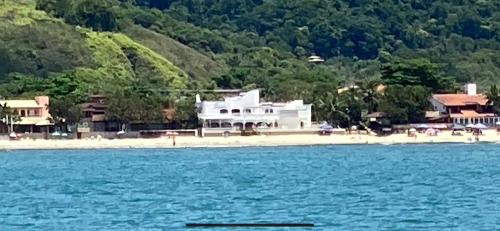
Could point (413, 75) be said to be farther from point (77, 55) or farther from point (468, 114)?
point (77, 55)

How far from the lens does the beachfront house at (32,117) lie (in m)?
109

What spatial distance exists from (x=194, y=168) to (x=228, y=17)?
405 ft

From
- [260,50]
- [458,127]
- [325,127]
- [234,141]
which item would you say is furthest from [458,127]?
[260,50]

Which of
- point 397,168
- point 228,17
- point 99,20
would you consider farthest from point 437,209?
point 228,17

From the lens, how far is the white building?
353 ft

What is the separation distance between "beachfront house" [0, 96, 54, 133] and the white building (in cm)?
1025

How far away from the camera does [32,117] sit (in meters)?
109

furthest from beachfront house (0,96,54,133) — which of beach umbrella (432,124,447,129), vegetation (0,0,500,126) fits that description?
beach umbrella (432,124,447,129)

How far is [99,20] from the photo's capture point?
156 metres

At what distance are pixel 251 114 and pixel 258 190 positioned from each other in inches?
2154

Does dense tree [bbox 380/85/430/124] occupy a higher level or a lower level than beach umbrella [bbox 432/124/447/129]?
higher

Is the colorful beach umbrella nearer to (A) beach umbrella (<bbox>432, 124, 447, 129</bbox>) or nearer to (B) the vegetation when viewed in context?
(A) beach umbrella (<bbox>432, 124, 447, 129</bbox>)

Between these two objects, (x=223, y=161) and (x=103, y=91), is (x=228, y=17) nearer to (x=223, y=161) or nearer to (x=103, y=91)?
(x=103, y=91)

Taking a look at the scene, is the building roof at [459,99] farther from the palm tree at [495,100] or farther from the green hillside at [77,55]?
the green hillside at [77,55]
